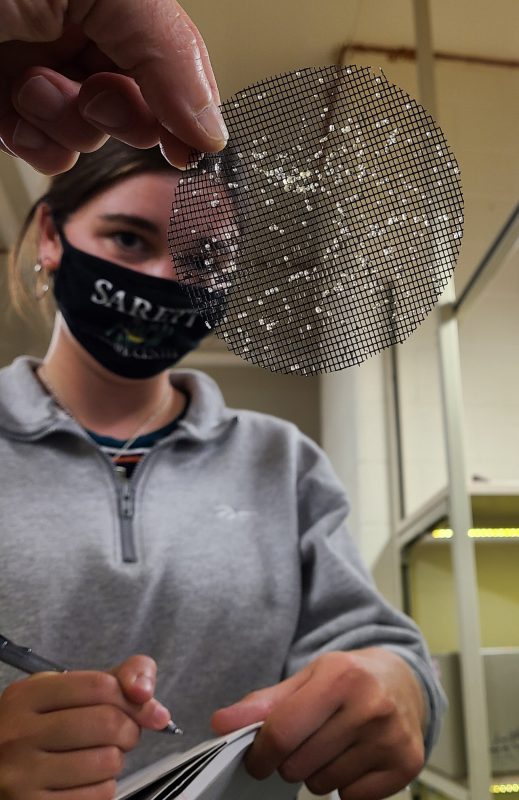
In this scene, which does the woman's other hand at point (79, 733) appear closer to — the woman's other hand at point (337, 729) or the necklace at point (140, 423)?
the woman's other hand at point (337, 729)

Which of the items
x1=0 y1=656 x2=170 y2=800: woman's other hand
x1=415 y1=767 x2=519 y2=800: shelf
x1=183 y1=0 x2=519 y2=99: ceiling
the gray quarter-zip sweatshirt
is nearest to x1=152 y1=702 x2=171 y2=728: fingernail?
x1=0 y1=656 x2=170 y2=800: woman's other hand

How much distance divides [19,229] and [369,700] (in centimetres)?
54

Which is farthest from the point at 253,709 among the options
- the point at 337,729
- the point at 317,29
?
the point at 317,29

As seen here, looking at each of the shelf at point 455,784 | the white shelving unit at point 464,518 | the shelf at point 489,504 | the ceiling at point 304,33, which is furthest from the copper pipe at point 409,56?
the shelf at point 455,784

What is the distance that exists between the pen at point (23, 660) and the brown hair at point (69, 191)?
270 millimetres

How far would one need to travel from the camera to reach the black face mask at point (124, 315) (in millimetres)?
425

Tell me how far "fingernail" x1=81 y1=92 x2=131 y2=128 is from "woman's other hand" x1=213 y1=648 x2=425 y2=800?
1.04 ft

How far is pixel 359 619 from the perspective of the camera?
23.1 inches

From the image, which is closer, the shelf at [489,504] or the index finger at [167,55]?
the index finger at [167,55]

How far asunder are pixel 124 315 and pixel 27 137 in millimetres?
129

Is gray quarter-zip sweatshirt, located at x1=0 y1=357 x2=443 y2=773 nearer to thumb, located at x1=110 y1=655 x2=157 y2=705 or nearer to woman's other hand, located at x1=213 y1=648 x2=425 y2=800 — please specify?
woman's other hand, located at x1=213 y1=648 x2=425 y2=800

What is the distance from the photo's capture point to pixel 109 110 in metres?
0.33

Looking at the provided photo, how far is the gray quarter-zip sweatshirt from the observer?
22.1 inches

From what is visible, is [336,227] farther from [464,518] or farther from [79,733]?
[464,518]
